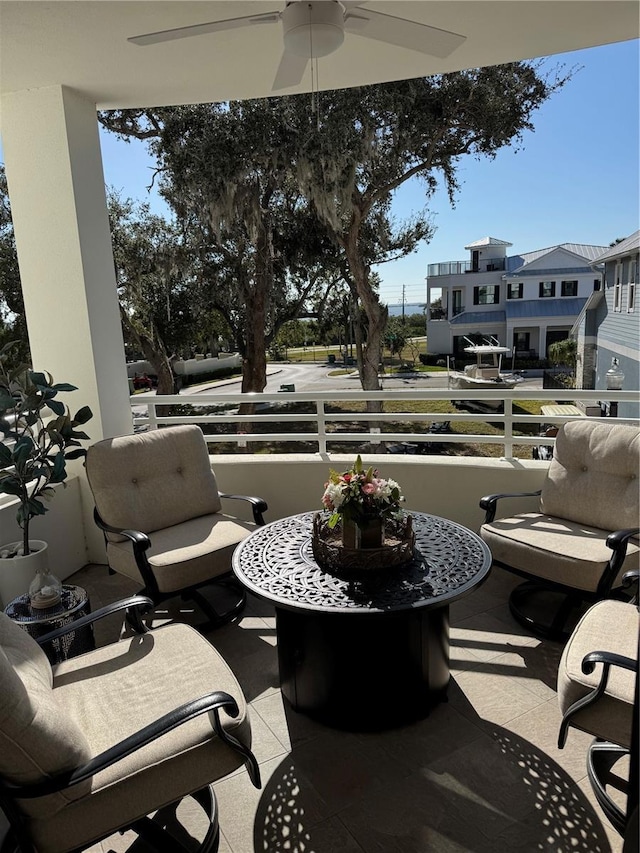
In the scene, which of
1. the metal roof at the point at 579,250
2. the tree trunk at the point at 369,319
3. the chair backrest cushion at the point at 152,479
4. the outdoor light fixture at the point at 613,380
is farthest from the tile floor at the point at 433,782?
the metal roof at the point at 579,250

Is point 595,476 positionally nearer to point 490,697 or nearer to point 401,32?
point 490,697

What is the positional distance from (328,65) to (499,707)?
3.36 m

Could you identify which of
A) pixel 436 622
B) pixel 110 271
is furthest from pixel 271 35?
pixel 436 622

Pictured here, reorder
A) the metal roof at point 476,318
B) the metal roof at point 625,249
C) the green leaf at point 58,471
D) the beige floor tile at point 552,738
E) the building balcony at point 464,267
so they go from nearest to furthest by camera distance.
Answer: 1. the beige floor tile at point 552,738
2. the green leaf at point 58,471
3. the metal roof at point 625,249
4. the building balcony at point 464,267
5. the metal roof at point 476,318

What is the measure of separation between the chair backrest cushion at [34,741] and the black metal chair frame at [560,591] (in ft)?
6.67

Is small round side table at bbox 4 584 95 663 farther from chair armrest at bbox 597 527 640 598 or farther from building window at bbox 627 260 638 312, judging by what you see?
building window at bbox 627 260 638 312

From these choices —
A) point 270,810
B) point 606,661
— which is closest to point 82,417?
point 270,810

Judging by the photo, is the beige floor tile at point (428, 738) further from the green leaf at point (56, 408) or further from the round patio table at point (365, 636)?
the green leaf at point (56, 408)

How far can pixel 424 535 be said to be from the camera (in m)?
2.53

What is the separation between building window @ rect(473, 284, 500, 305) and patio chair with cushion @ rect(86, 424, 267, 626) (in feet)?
59.5

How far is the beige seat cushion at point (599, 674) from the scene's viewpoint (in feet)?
5.24

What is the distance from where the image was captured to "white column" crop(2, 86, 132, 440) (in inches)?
130

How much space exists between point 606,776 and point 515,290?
19.1m

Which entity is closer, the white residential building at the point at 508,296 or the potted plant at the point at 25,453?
the potted plant at the point at 25,453
